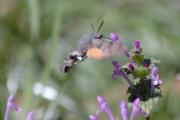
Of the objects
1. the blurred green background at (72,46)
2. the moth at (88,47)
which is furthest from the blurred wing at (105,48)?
the blurred green background at (72,46)

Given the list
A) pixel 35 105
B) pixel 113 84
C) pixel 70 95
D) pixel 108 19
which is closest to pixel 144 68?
pixel 35 105

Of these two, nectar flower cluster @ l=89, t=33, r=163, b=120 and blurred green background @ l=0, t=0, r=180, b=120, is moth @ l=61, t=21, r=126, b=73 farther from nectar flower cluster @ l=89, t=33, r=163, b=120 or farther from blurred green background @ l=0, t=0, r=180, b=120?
blurred green background @ l=0, t=0, r=180, b=120

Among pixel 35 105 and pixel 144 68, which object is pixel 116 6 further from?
pixel 144 68

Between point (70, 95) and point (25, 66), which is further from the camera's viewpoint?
point (25, 66)

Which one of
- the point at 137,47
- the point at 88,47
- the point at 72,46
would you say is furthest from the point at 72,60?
the point at 72,46

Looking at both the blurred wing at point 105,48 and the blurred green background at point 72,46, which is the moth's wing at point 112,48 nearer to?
the blurred wing at point 105,48

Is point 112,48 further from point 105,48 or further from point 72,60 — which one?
point 72,60
